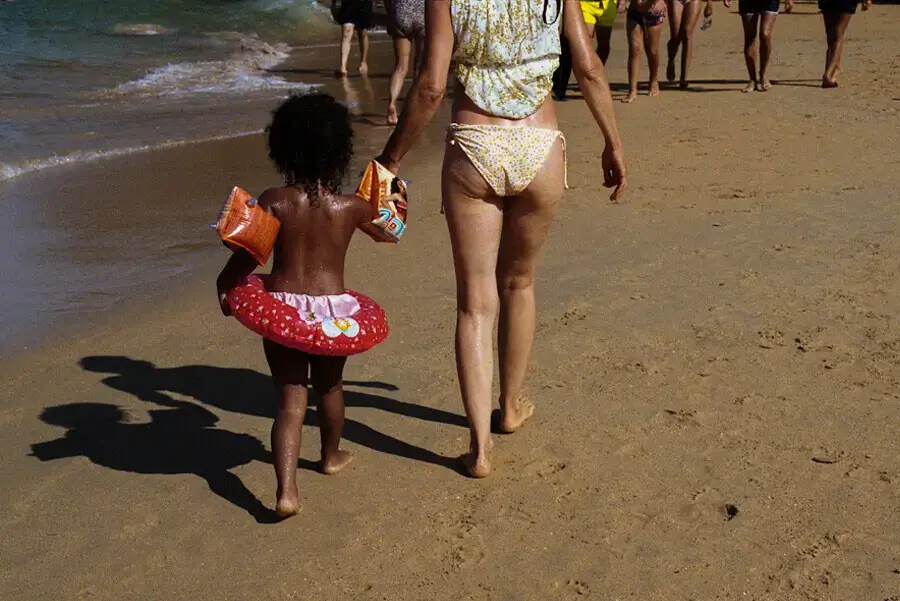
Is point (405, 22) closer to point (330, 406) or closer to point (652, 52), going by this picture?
point (652, 52)

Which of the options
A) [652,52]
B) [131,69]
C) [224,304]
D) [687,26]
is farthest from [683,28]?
[224,304]

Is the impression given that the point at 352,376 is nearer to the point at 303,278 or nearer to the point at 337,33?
the point at 303,278

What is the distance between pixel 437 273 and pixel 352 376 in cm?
145

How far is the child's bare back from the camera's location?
3.68m

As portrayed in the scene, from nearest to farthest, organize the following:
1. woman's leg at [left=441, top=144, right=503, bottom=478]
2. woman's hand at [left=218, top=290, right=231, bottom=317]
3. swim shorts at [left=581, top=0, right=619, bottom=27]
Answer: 1. woman's hand at [left=218, top=290, right=231, bottom=317]
2. woman's leg at [left=441, top=144, right=503, bottom=478]
3. swim shorts at [left=581, top=0, right=619, bottom=27]

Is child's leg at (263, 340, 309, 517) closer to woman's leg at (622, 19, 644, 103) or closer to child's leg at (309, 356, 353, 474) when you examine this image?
child's leg at (309, 356, 353, 474)

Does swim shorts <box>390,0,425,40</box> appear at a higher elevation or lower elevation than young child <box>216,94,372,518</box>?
higher

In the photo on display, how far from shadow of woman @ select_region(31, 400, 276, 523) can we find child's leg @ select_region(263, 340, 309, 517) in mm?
202

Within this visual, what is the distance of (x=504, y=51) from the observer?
12.3 ft

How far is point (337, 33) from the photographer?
21.4m

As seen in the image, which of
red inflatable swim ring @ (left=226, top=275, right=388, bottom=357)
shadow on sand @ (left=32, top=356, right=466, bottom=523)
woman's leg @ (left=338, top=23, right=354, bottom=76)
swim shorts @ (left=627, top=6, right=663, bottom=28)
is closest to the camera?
red inflatable swim ring @ (left=226, top=275, right=388, bottom=357)

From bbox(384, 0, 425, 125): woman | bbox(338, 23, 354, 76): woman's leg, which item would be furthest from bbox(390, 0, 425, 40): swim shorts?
bbox(338, 23, 354, 76): woman's leg

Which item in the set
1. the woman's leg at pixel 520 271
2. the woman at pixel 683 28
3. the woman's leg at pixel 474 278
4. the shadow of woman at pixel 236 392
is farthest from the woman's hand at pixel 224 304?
the woman at pixel 683 28

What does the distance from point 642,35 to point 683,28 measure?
0.86 metres
